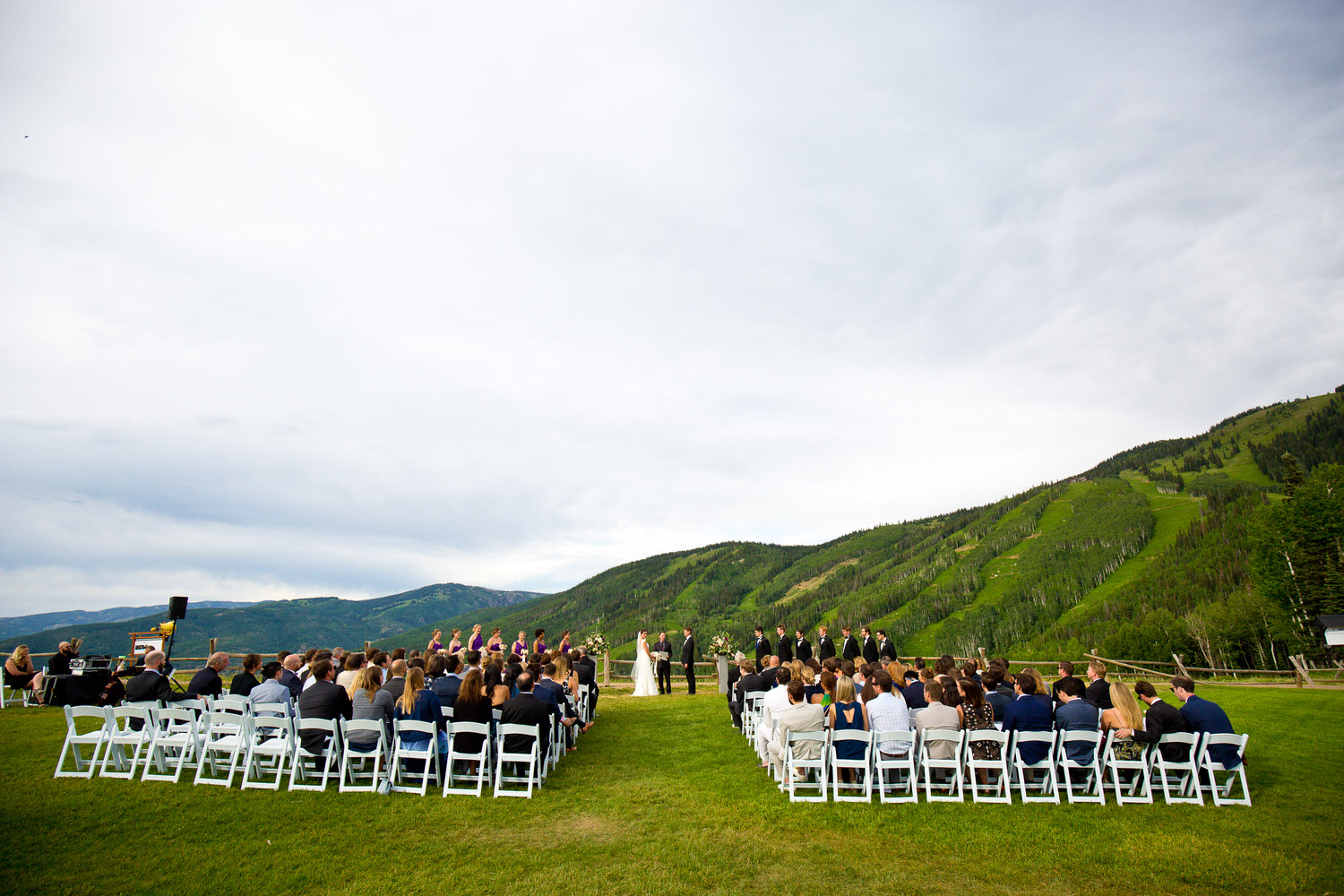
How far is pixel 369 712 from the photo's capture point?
820 centimetres

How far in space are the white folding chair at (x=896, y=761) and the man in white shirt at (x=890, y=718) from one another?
0.01 metres

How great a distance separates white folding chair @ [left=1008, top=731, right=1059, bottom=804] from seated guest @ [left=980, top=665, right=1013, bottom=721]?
75 centimetres

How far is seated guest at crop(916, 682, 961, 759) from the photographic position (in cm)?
795

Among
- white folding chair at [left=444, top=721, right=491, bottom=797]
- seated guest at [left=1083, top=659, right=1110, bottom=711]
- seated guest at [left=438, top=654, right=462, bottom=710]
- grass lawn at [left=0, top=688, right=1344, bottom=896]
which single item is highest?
seated guest at [left=438, top=654, right=462, bottom=710]

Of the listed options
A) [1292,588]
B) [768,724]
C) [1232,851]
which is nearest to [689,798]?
[768,724]

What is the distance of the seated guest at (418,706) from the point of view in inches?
324

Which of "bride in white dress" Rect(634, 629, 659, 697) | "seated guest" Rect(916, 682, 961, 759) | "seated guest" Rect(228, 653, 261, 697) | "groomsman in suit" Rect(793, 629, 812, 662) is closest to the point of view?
"seated guest" Rect(916, 682, 961, 759)

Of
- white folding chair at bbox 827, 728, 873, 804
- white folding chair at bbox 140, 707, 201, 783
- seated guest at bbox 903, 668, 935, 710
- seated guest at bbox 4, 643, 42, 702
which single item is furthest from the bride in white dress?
seated guest at bbox 4, 643, 42, 702

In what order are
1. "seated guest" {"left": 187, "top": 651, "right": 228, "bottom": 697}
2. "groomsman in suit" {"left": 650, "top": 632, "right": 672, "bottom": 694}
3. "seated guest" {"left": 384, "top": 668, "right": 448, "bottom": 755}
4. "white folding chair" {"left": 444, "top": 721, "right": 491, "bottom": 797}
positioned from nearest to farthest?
"white folding chair" {"left": 444, "top": 721, "right": 491, "bottom": 797}
"seated guest" {"left": 384, "top": 668, "right": 448, "bottom": 755}
"seated guest" {"left": 187, "top": 651, "right": 228, "bottom": 697}
"groomsman in suit" {"left": 650, "top": 632, "right": 672, "bottom": 694}

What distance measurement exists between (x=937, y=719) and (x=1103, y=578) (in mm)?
149281

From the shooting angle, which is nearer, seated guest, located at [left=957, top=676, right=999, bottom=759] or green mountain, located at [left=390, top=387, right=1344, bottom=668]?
seated guest, located at [left=957, top=676, right=999, bottom=759]

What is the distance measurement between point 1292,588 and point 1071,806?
243ft

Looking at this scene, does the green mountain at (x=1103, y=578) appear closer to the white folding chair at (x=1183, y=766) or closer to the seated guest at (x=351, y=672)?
the white folding chair at (x=1183, y=766)

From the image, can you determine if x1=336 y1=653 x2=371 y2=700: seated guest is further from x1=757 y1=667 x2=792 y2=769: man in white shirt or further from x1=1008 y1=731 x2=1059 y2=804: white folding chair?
x1=1008 y1=731 x2=1059 y2=804: white folding chair
